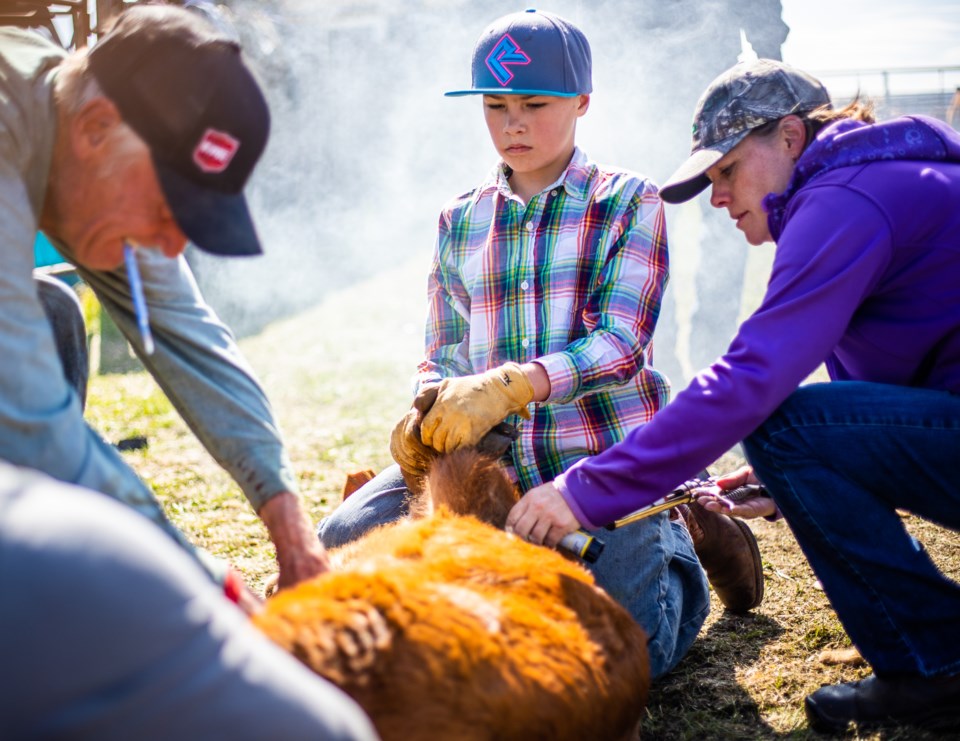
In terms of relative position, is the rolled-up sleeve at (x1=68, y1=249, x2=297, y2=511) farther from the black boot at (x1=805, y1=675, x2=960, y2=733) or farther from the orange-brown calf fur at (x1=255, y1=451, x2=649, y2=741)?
the black boot at (x1=805, y1=675, x2=960, y2=733)

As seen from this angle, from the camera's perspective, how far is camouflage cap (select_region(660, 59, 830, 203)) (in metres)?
2.79

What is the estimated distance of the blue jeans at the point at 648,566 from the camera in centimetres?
284

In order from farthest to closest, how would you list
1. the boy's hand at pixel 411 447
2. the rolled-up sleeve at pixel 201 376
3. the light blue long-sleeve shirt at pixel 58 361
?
the boy's hand at pixel 411 447 → the rolled-up sleeve at pixel 201 376 → the light blue long-sleeve shirt at pixel 58 361

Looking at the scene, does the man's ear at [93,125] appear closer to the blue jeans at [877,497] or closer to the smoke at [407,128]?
the blue jeans at [877,497]

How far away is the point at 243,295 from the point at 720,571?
7.94m

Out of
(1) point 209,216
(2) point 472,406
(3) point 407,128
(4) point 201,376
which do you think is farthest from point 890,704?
(3) point 407,128

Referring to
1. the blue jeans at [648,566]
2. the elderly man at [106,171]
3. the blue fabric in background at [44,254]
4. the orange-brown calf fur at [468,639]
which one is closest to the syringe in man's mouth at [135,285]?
the elderly man at [106,171]

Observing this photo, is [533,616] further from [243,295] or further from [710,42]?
[243,295]

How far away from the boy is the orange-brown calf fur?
859 millimetres

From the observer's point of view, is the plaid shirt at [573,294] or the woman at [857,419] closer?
the woman at [857,419]

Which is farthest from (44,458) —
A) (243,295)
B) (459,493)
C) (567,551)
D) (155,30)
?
(243,295)

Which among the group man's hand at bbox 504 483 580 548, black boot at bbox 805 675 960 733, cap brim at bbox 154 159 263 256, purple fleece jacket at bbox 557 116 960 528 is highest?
cap brim at bbox 154 159 263 256

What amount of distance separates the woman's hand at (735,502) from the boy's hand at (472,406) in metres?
Answer: 0.73

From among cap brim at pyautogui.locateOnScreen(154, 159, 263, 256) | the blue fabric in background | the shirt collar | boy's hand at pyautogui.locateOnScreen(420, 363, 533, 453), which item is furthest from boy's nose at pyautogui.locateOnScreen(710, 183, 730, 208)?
the blue fabric in background
